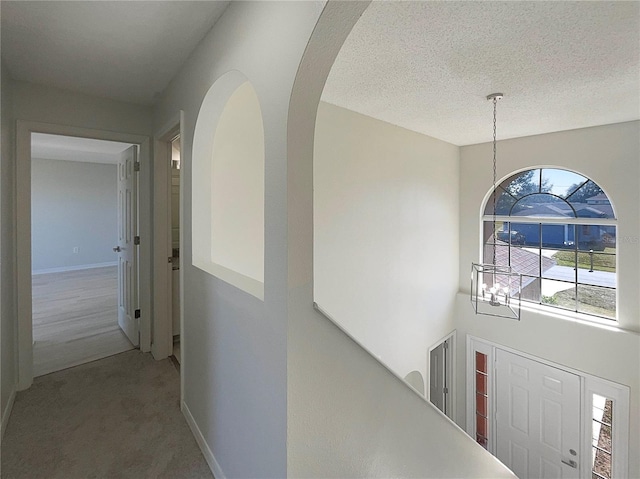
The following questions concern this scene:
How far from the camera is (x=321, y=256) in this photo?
2965mm

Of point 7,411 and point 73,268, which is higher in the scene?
point 73,268

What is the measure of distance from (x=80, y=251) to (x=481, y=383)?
8.27 m

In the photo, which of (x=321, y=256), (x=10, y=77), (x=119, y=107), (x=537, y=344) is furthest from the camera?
(x=537, y=344)

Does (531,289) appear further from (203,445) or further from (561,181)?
(203,445)

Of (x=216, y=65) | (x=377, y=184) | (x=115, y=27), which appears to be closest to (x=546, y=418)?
(x=377, y=184)

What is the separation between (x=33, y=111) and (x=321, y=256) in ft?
8.15

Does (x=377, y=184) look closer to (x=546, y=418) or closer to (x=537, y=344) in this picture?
(x=537, y=344)

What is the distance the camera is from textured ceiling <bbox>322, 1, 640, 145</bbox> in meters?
1.70

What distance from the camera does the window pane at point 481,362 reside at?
464 cm

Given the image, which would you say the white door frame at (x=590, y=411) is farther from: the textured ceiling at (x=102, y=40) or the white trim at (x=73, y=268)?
the white trim at (x=73, y=268)

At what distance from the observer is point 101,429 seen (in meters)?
1.92

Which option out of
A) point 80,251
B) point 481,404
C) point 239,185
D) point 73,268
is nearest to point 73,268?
point 73,268

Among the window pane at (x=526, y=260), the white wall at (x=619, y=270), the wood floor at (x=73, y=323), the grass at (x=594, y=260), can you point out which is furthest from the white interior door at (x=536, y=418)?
the wood floor at (x=73, y=323)

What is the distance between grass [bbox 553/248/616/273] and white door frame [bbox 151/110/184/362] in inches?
184
